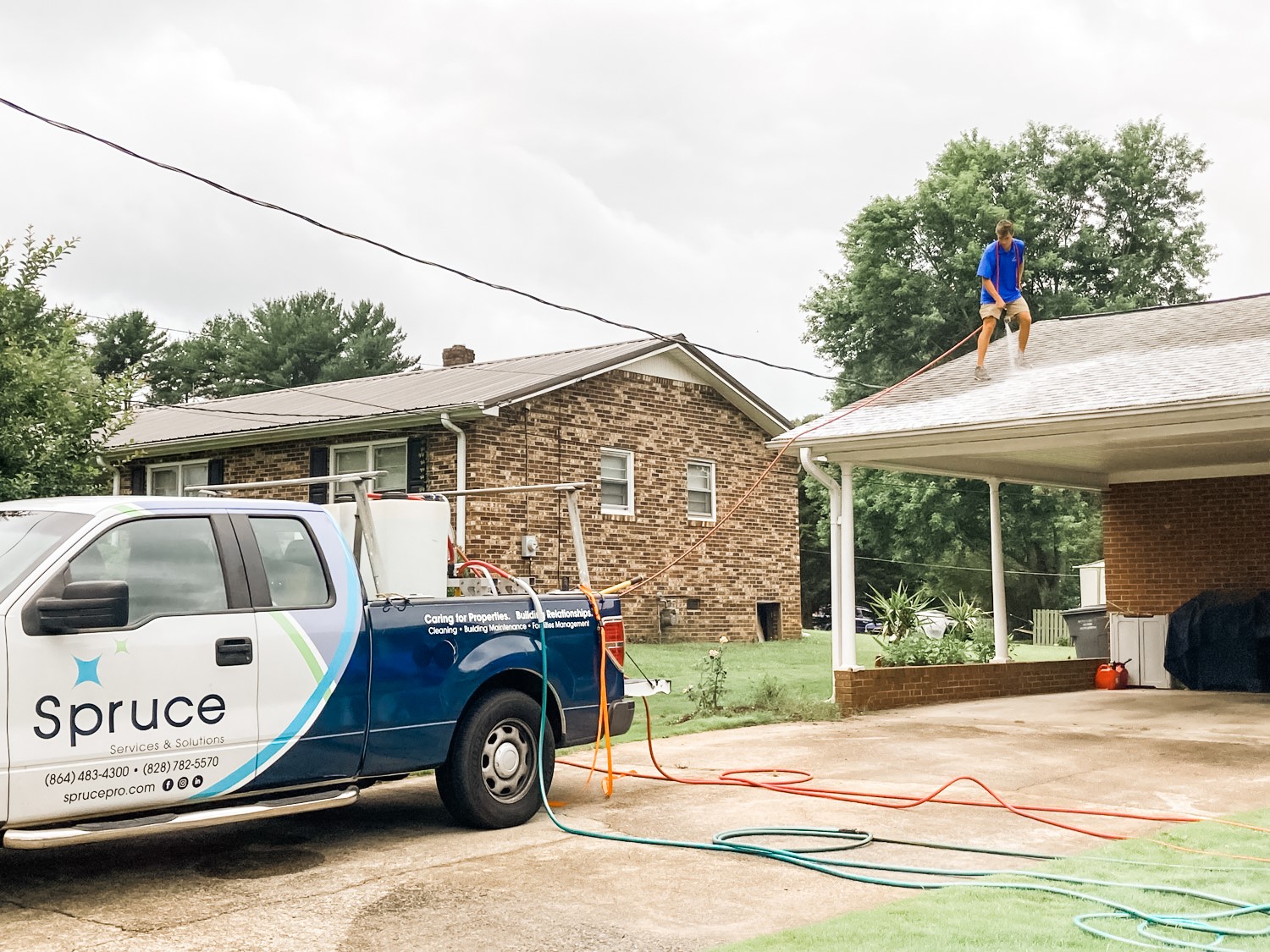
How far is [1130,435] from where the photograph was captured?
43.7ft

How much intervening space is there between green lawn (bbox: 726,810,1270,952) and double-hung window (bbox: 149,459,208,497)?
21075mm

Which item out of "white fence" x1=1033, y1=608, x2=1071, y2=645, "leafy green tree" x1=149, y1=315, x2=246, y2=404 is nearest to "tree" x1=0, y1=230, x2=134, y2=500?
"white fence" x1=1033, y1=608, x2=1071, y2=645

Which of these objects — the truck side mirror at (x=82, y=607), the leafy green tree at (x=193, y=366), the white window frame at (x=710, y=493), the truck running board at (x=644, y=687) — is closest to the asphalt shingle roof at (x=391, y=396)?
the white window frame at (x=710, y=493)

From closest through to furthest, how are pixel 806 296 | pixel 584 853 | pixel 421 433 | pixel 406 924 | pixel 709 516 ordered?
pixel 406 924 → pixel 584 853 → pixel 421 433 → pixel 709 516 → pixel 806 296

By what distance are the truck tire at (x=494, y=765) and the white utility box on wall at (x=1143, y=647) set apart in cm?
1234

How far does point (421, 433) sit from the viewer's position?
22.2 metres

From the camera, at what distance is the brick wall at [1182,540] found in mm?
17688

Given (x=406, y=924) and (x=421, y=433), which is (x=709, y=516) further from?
(x=406, y=924)

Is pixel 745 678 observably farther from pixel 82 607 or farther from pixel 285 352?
pixel 285 352

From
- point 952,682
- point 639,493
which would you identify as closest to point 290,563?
point 952,682

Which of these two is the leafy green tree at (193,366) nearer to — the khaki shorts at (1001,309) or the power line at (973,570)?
the power line at (973,570)

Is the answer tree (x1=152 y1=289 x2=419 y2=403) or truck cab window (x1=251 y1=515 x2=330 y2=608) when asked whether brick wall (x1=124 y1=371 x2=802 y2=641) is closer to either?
truck cab window (x1=251 y1=515 x2=330 y2=608)

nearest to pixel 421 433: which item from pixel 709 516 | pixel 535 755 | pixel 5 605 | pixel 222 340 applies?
pixel 709 516

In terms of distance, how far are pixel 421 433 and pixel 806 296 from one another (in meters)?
26.6
